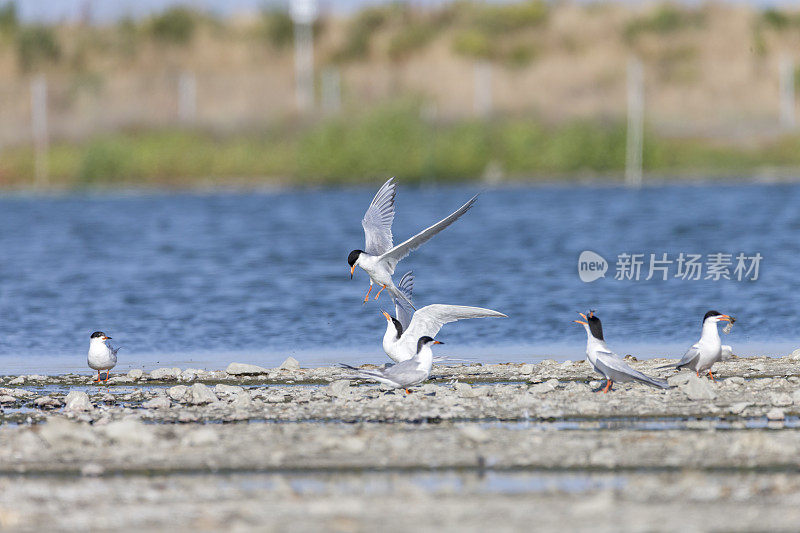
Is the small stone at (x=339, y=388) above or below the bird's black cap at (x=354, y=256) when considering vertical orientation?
below

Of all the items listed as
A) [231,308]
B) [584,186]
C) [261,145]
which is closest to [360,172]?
[261,145]

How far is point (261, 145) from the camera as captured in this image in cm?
4206

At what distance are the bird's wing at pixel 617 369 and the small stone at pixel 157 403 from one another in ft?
8.53

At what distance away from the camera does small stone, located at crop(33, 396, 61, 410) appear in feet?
27.9

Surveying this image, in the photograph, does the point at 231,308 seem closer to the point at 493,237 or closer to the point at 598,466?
the point at 598,466

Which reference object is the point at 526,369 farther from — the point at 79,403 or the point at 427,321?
the point at 79,403

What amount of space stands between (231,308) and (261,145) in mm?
27561

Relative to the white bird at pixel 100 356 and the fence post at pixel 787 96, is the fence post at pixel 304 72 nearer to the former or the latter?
the fence post at pixel 787 96

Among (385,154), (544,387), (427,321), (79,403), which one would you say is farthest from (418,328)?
(385,154)

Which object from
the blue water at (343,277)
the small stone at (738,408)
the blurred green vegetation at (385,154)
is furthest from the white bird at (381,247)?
the blurred green vegetation at (385,154)

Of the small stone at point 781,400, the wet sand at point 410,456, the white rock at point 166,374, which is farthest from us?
the white rock at point 166,374

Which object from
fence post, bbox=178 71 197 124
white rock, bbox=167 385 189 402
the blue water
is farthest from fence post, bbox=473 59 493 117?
white rock, bbox=167 385 189 402

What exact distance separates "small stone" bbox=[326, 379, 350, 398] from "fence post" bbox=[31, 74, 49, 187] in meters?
33.6

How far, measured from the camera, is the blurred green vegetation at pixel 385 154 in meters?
40.2
